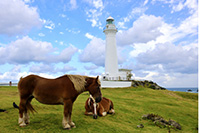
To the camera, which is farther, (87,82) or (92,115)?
(92,115)

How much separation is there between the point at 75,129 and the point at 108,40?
130ft

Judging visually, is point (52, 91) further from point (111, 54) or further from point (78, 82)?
point (111, 54)

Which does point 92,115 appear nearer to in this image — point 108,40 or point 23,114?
point 23,114

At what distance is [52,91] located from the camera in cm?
589

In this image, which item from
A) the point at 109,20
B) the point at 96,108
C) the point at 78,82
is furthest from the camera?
the point at 109,20

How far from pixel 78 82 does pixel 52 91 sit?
113 cm

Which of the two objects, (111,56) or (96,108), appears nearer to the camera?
(96,108)

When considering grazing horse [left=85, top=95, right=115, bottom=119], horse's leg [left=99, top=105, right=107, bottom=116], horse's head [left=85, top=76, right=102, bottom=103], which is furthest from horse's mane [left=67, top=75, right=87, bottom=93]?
horse's leg [left=99, top=105, right=107, bottom=116]

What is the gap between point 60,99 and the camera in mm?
5887

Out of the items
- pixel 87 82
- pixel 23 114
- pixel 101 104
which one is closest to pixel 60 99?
pixel 87 82

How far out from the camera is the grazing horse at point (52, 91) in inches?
231

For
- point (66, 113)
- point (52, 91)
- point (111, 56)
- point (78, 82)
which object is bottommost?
point (66, 113)

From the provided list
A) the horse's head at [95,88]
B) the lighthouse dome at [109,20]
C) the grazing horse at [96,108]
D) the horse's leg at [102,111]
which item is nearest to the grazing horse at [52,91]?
the horse's head at [95,88]

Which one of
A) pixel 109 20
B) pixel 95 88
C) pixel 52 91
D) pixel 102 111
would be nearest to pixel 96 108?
pixel 102 111
